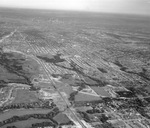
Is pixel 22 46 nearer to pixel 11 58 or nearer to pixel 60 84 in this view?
pixel 11 58

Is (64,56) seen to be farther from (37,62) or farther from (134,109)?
(134,109)

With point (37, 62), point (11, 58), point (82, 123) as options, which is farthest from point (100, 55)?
point (82, 123)

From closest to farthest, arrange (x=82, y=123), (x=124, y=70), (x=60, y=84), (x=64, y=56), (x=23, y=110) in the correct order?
(x=82, y=123) < (x=23, y=110) < (x=60, y=84) < (x=124, y=70) < (x=64, y=56)

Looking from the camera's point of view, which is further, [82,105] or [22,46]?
[22,46]

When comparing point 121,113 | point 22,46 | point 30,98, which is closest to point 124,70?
point 121,113

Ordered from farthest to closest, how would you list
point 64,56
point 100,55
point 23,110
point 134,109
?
point 100,55 → point 64,56 → point 134,109 → point 23,110

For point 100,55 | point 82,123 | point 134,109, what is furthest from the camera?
point 100,55

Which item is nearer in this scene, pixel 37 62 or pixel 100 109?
pixel 100 109

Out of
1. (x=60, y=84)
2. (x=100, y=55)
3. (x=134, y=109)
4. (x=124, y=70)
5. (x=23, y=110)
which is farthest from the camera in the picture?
(x=100, y=55)

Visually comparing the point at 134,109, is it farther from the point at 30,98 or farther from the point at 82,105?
the point at 30,98
